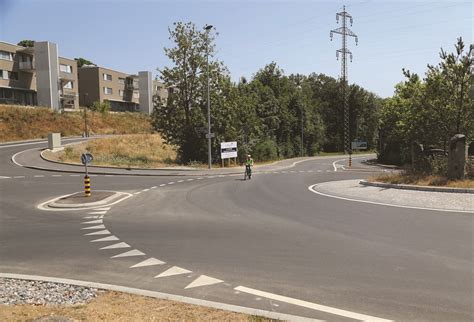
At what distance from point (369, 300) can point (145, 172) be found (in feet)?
84.4

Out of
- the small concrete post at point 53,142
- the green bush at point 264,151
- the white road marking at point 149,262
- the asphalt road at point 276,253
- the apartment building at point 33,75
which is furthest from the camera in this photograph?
the apartment building at point 33,75

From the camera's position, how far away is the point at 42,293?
6496 millimetres

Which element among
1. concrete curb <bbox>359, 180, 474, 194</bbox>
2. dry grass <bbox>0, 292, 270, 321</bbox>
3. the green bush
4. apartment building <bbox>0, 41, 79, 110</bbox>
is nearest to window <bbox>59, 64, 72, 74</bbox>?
apartment building <bbox>0, 41, 79, 110</bbox>

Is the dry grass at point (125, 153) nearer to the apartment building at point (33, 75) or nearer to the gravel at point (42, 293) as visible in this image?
the apartment building at point (33, 75)

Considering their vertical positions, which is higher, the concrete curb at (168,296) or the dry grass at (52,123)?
the dry grass at (52,123)

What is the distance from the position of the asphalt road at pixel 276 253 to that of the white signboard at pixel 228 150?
67.2ft

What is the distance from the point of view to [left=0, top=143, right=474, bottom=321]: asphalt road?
6031 millimetres

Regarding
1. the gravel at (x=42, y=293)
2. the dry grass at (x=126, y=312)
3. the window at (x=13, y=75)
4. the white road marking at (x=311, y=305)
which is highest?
the window at (x=13, y=75)

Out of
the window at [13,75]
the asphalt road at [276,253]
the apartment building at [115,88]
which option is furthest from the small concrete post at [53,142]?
the apartment building at [115,88]

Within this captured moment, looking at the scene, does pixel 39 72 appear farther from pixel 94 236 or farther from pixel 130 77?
pixel 94 236

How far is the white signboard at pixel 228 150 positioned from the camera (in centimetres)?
3641

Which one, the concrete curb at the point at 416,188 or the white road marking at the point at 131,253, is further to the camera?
the concrete curb at the point at 416,188

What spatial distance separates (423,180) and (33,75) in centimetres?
6786

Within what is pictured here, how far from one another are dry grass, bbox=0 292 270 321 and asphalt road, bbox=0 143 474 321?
0.54m
